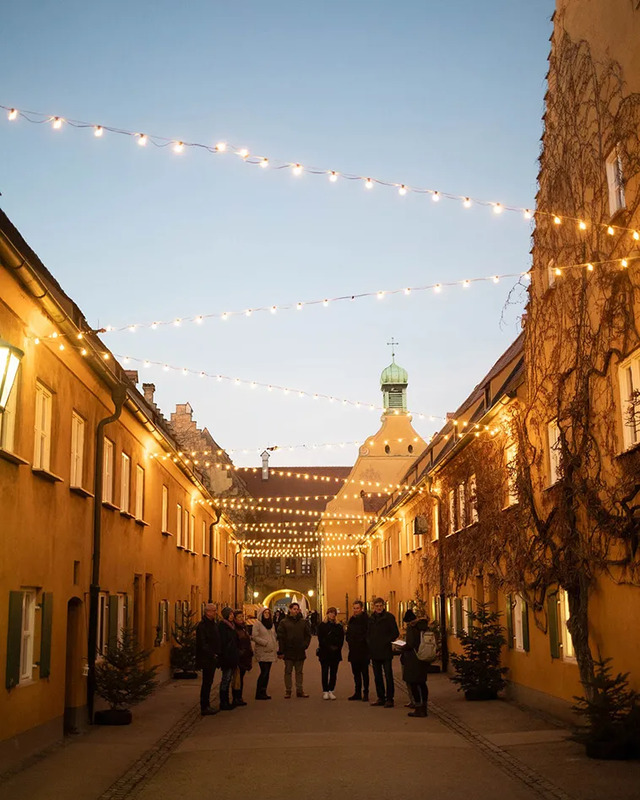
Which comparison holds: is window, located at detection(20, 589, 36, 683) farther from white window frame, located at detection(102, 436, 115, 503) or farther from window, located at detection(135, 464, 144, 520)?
window, located at detection(135, 464, 144, 520)

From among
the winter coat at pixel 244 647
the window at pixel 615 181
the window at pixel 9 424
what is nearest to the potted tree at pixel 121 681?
the winter coat at pixel 244 647

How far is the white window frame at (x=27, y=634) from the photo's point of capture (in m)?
11.9

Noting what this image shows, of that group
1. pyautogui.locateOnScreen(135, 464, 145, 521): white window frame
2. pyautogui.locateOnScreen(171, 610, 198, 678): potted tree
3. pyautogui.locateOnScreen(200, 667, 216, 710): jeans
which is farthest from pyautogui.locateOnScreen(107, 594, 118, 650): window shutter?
pyautogui.locateOnScreen(171, 610, 198, 678): potted tree

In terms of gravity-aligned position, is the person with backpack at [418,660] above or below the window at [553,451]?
below

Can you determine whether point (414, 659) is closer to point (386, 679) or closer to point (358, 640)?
point (386, 679)

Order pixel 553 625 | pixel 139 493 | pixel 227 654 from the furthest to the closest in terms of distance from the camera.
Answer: pixel 139 493
pixel 227 654
pixel 553 625

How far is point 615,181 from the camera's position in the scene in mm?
12852

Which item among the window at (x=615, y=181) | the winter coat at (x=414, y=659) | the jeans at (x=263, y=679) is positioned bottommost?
the jeans at (x=263, y=679)

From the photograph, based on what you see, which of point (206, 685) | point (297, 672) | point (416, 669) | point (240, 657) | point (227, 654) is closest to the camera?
point (416, 669)

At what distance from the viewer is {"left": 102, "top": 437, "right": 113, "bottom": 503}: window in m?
17.1

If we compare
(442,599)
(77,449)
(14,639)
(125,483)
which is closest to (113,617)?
(125,483)

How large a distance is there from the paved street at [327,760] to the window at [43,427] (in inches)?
141

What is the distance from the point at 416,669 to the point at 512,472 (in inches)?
163

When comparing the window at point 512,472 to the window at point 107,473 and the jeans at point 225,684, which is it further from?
the window at point 107,473
